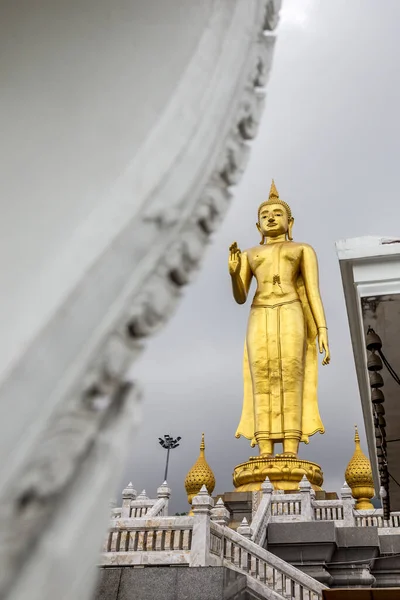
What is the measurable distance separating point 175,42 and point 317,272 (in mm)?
12454

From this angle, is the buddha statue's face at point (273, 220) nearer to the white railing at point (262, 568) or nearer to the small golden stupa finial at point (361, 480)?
the small golden stupa finial at point (361, 480)

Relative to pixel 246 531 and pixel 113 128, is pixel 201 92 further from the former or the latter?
pixel 246 531

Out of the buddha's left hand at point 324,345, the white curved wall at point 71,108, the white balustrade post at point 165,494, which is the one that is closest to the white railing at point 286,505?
the white balustrade post at point 165,494

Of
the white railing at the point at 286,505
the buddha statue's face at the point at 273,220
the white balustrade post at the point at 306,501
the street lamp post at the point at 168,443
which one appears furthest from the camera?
the street lamp post at the point at 168,443

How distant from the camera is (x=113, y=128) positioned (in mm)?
885

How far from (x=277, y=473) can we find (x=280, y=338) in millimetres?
3218

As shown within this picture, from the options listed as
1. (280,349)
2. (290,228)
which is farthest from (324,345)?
(290,228)

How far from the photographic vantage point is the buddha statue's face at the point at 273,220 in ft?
44.9

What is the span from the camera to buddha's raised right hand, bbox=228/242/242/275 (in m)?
10.9

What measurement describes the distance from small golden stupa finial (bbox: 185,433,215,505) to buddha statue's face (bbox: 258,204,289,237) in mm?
5784

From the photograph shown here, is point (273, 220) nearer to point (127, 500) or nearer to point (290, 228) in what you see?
point (290, 228)

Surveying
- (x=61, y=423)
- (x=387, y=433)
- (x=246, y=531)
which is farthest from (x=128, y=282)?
(x=246, y=531)

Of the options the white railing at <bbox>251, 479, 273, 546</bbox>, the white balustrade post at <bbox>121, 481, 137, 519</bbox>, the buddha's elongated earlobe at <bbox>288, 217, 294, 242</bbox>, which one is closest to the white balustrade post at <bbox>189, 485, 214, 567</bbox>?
the white railing at <bbox>251, 479, 273, 546</bbox>

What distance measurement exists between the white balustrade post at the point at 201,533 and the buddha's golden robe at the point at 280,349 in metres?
5.93
